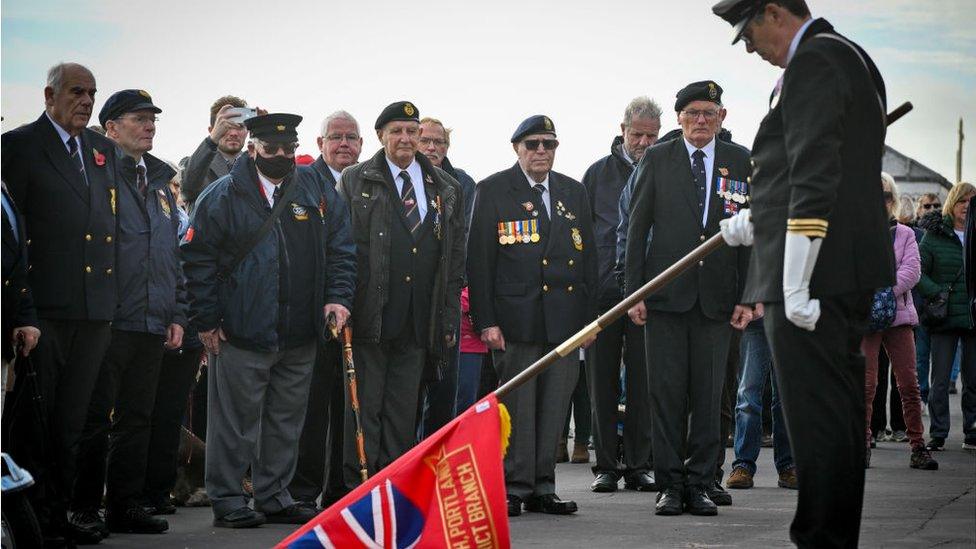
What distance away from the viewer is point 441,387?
33.0 ft

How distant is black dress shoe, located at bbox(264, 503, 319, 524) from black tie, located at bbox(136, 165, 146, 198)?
2.02 meters

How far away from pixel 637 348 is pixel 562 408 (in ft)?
4.65

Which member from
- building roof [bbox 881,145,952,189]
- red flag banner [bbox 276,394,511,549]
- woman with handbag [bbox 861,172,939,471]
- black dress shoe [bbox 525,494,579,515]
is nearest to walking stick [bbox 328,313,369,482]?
black dress shoe [bbox 525,494,579,515]

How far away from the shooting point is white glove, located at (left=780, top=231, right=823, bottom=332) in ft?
18.1

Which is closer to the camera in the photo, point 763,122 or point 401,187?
point 763,122

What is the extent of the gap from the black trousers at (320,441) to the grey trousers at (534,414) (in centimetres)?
110

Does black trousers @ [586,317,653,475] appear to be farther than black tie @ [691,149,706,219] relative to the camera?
Yes

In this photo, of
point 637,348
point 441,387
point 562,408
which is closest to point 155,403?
point 441,387

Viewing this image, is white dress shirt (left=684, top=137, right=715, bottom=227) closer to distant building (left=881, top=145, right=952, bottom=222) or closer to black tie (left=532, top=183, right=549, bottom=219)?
black tie (left=532, top=183, right=549, bottom=219)

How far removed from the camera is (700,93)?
377 inches

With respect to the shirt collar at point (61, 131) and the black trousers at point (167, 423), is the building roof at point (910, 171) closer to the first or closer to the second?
the black trousers at point (167, 423)

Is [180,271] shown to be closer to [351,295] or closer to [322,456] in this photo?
[351,295]

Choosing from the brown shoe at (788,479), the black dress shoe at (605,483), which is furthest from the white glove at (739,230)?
the brown shoe at (788,479)

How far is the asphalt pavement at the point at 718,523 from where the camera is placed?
7.77 meters
